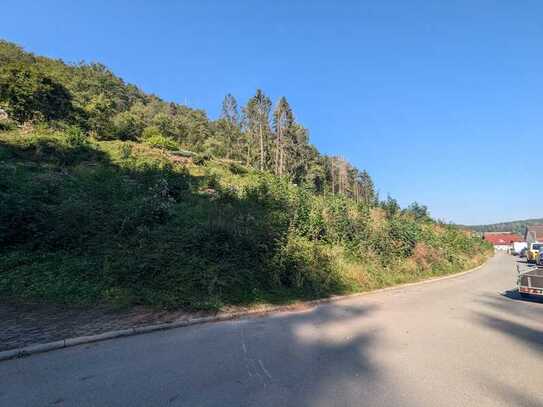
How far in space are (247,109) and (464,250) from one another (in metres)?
40.8

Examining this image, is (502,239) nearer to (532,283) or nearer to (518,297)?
(518,297)

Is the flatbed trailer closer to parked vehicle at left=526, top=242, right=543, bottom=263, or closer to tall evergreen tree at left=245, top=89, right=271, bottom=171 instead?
parked vehicle at left=526, top=242, right=543, bottom=263

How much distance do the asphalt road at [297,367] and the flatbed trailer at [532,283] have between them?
140 inches

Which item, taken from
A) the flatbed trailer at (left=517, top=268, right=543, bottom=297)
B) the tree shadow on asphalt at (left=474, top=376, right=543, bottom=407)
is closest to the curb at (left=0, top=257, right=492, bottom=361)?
the tree shadow on asphalt at (left=474, top=376, right=543, bottom=407)

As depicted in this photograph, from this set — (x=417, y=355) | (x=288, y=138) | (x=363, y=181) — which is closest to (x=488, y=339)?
(x=417, y=355)

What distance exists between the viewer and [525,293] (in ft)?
31.4

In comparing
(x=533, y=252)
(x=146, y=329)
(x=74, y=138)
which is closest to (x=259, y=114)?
(x=74, y=138)

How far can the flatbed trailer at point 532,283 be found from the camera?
9.21 meters

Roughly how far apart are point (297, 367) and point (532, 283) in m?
9.94

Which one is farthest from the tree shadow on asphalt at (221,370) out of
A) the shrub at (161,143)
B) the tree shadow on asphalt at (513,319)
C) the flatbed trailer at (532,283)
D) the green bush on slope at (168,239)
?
the shrub at (161,143)

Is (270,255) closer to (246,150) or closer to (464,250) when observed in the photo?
(464,250)

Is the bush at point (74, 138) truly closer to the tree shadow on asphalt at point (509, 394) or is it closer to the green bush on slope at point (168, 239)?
the green bush on slope at point (168, 239)

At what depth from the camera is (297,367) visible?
4.07 m

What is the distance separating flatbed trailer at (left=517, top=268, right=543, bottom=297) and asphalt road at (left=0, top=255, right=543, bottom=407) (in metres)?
3.57
